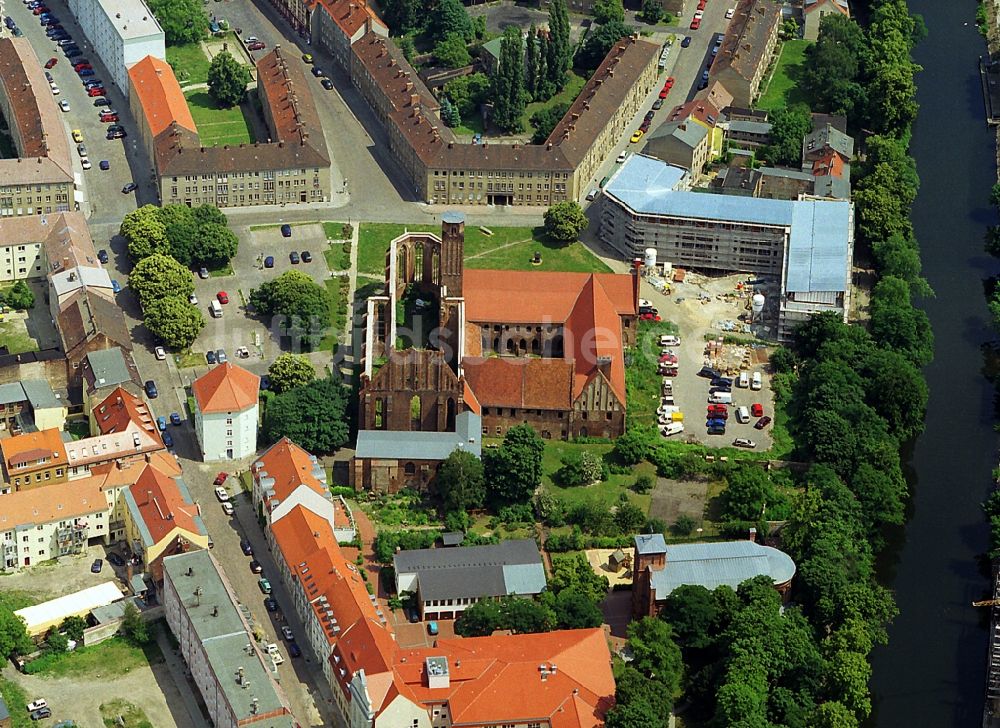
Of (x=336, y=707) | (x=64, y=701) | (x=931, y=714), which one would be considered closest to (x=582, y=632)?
(x=336, y=707)

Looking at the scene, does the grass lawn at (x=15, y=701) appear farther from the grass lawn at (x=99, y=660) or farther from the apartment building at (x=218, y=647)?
the apartment building at (x=218, y=647)

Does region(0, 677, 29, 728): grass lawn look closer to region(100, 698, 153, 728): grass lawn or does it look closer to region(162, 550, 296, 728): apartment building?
region(100, 698, 153, 728): grass lawn

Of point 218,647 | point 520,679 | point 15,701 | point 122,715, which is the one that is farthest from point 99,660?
point 520,679

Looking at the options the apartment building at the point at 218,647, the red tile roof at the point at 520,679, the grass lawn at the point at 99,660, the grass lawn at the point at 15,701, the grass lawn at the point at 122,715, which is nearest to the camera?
the apartment building at the point at 218,647

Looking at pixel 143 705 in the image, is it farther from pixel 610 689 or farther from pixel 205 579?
pixel 610 689

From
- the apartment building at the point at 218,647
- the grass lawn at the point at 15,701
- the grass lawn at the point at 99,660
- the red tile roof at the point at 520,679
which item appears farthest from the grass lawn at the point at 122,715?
the red tile roof at the point at 520,679

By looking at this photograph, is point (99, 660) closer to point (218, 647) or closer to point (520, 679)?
point (218, 647)

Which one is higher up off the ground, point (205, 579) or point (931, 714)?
point (205, 579)
